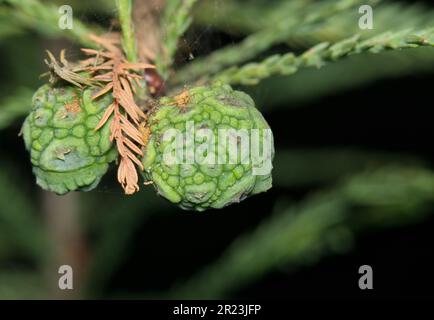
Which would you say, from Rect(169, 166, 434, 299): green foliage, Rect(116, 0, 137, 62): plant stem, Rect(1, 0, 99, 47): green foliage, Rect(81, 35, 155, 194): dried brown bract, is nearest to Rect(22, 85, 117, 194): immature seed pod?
Rect(81, 35, 155, 194): dried brown bract

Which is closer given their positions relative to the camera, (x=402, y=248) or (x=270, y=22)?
(x=270, y=22)

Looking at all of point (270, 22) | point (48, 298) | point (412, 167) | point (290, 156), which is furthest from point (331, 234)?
point (48, 298)

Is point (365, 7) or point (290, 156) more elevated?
point (365, 7)

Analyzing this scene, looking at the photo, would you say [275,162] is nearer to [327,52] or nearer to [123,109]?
[327,52]

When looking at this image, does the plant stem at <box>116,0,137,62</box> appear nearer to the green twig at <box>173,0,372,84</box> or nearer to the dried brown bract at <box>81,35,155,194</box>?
the dried brown bract at <box>81,35,155,194</box>

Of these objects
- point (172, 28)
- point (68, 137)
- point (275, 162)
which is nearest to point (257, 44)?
point (172, 28)

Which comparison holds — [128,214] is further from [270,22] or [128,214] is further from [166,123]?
[166,123]
